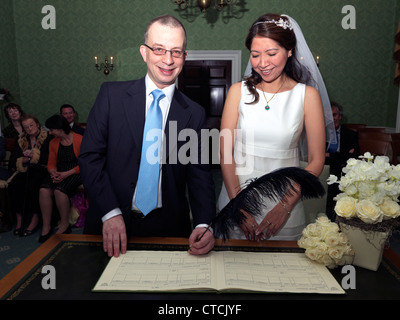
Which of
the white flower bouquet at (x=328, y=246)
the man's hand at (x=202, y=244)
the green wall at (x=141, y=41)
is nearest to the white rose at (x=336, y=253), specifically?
the white flower bouquet at (x=328, y=246)

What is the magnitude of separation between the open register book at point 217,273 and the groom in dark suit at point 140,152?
0.13 m

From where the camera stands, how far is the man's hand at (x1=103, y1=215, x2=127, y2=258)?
1.34m

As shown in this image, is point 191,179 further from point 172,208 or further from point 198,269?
point 198,269

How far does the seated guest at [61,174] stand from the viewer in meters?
4.20

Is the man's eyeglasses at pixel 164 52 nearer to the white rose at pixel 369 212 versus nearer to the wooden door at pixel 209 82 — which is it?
the white rose at pixel 369 212

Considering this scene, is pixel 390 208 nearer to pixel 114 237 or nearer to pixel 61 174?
pixel 114 237

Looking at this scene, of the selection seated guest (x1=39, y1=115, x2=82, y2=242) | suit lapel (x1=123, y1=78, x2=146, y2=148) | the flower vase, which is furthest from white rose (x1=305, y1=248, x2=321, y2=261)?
seated guest (x1=39, y1=115, x2=82, y2=242)

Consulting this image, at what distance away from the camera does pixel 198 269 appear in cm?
124

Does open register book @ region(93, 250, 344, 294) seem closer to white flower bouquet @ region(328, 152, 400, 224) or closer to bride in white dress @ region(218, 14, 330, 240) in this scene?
white flower bouquet @ region(328, 152, 400, 224)

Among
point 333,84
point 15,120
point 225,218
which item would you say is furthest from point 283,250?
point 333,84

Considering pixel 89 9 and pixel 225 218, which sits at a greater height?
pixel 89 9

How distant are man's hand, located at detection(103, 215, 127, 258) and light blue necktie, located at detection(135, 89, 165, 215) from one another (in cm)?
19

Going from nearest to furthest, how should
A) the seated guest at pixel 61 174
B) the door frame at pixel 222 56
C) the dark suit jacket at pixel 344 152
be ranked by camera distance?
the seated guest at pixel 61 174
the dark suit jacket at pixel 344 152
the door frame at pixel 222 56
